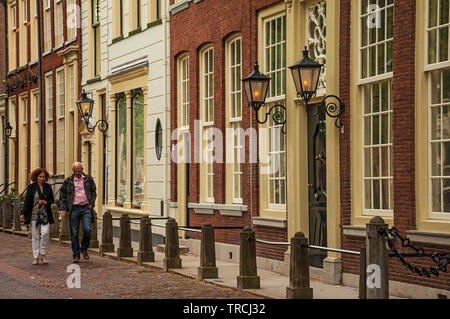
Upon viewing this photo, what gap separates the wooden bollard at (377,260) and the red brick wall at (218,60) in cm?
627

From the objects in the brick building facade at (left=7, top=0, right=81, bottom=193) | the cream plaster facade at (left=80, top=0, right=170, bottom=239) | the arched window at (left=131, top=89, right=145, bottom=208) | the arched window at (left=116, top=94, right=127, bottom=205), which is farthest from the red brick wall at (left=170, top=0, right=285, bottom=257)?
the brick building facade at (left=7, top=0, right=81, bottom=193)

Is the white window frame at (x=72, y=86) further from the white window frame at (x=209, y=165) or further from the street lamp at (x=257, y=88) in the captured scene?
the street lamp at (x=257, y=88)

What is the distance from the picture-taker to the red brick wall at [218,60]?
1706 centimetres

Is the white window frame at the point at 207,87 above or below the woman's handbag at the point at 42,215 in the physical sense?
above

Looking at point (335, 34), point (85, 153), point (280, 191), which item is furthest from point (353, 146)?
point (85, 153)

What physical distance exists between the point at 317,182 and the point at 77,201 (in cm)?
474

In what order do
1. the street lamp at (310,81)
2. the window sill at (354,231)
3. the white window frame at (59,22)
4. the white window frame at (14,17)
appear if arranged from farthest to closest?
the white window frame at (14,17), the white window frame at (59,22), the street lamp at (310,81), the window sill at (354,231)

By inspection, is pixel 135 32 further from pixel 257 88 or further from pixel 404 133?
pixel 404 133

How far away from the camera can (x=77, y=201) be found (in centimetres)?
1756

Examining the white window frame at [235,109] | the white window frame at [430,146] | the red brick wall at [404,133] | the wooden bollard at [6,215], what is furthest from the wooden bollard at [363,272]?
the wooden bollard at [6,215]

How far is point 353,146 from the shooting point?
13469 millimetres

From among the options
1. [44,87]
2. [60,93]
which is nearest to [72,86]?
→ [60,93]

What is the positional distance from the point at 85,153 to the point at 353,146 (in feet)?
53.0

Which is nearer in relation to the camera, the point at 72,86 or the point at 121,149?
the point at 121,149
